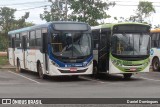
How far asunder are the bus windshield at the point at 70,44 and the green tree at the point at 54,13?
23.1 metres

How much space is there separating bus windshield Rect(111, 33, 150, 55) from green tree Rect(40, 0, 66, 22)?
23.2 m

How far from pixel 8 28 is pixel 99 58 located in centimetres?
4999


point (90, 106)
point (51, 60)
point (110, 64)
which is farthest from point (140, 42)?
point (90, 106)

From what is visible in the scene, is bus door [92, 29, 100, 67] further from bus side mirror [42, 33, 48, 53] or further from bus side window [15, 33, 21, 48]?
bus side window [15, 33, 21, 48]

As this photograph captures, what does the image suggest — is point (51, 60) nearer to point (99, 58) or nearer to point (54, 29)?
point (54, 29)

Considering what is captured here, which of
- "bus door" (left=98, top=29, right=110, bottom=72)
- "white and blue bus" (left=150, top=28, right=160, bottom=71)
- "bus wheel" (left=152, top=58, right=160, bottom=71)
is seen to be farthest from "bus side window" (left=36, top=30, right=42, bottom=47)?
"bus wheel" (left=152, top=58, right=160, bottom=71)

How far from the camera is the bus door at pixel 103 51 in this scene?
2098 cm

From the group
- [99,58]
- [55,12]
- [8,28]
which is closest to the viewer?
[99,58]

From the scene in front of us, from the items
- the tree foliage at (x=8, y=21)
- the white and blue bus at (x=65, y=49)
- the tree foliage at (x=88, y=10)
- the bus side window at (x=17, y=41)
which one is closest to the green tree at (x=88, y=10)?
the tree foliage at (x=88, y=10)

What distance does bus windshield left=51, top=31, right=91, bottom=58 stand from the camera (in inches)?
786

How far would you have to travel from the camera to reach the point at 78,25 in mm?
20562

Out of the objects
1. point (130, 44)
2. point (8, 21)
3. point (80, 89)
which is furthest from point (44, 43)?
point (8, 21)

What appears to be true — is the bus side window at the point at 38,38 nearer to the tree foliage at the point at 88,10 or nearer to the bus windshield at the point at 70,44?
the bus windshield at the point at 70,44

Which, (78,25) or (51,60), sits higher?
(78,25)
